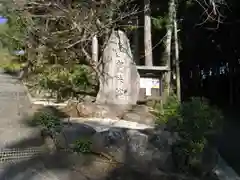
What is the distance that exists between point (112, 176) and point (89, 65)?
478 cm

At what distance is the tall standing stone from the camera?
26.2 ft

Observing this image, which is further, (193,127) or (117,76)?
(117,76)

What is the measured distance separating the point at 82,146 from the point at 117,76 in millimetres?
3309

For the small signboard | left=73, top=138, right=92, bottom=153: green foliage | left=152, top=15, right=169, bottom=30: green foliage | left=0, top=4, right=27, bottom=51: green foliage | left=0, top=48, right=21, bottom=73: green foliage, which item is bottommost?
left=73, top=138, right=92, bottom=153: green foliage

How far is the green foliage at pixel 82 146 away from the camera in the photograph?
16.3ft

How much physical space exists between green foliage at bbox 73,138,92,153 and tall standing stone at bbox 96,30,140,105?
2.93 meters

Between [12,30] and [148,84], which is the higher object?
[12,30]

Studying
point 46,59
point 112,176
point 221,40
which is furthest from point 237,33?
point 112,176

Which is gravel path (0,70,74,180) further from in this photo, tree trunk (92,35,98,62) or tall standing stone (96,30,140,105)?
tree trunk (92,35,98,62)

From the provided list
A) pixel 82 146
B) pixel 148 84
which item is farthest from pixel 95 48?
pixel 82 146

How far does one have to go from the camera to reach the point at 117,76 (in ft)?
26.3

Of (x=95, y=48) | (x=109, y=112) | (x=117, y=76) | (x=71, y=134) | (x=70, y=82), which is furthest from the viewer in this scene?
(x=95, y=48)

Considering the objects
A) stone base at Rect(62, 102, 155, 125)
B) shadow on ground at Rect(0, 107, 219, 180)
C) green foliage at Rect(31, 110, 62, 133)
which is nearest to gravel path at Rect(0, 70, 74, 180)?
shadow on ground at Rect(0, 107, 219, 180)

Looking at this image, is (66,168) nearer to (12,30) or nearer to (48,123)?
(48,123)
